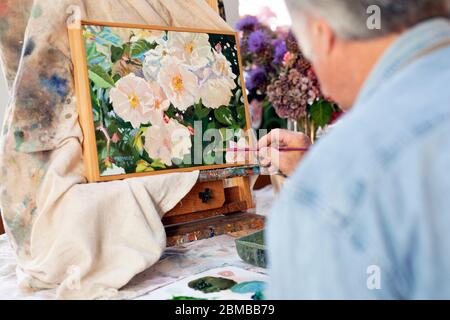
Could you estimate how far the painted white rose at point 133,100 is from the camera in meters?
1.19

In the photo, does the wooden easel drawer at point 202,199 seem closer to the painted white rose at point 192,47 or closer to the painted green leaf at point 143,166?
the painted green leaf at point 143,166

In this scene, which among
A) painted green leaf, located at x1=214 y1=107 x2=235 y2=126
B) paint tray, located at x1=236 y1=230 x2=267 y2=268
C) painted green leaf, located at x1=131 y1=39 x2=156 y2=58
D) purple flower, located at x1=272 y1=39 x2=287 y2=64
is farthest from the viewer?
purple flower, located at x1=272 y1=39 x2=287 y2=64

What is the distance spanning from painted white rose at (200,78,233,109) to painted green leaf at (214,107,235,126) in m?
0.01

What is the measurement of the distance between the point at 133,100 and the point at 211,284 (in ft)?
1.43

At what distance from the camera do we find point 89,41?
1.18 m

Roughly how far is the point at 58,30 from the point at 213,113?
15.7 inches

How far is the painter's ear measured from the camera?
57 cm

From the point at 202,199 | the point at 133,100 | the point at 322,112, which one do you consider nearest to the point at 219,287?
the point at 202,199

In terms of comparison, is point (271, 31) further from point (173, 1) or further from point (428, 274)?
point (428, 274)

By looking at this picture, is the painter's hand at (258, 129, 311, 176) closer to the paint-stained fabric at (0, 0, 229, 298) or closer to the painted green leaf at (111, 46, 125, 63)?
the paint-stained fabric at (0, 0, 229, 298)

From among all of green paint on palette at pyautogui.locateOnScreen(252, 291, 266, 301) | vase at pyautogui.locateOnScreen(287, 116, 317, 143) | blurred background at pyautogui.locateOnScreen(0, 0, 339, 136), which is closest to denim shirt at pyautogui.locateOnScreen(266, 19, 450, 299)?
green paint on palette at pyautogui.locateOnScreen(252, 291, 266, 301)

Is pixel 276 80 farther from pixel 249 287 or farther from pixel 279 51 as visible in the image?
pixel 249 287

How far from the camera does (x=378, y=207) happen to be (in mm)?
457

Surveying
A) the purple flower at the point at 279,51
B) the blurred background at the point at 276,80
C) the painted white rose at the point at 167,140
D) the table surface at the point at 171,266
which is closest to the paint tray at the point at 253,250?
the table surface at the point at 171,266
